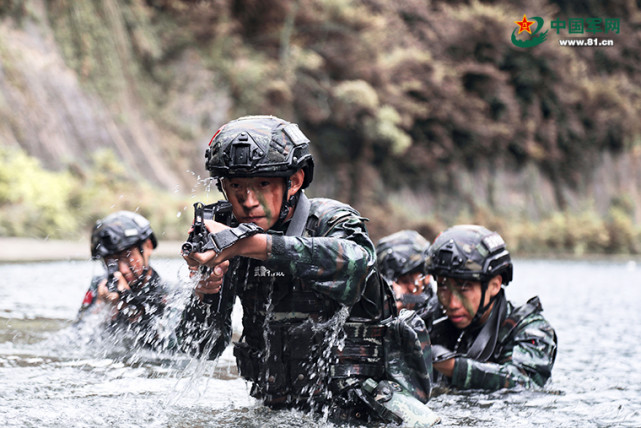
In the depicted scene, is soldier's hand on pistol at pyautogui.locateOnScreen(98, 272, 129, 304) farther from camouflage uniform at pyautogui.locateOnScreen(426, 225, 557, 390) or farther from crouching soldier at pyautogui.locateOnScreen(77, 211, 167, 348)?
camouflage uniform at pyautogui.locateOnScreen(426, 225, 557, 390)

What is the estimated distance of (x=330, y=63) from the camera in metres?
29.7

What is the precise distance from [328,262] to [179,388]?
2.27 metres

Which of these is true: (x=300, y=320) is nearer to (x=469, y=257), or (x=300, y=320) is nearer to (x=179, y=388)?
(x=179, y=388)

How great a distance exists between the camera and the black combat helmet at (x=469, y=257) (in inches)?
197

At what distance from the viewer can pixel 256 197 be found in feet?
10.7

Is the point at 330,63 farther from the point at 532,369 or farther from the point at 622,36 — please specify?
the point at 532,369

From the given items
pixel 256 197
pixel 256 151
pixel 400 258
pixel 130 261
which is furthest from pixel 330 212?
pixel 130 261

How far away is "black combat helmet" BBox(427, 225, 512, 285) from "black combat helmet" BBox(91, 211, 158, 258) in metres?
2.54

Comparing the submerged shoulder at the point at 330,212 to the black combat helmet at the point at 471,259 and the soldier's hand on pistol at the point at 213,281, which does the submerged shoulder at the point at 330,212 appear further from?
the black combat helmet at the point at 471,259

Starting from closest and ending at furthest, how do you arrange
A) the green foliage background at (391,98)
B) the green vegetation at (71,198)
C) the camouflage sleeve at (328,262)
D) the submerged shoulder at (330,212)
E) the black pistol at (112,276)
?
the camouflage sleeve at (328,262) → the submerged shoulder at (330,212) → the black pistol at (112,276) → the green vegetation at (71,198) → the green foliage background at (391,98)

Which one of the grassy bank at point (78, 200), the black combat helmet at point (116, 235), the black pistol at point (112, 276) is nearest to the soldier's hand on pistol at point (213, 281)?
the black pistol at point (112, 276)

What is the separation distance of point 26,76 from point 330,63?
13101 mm

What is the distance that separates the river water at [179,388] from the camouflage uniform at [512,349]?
0.12 m

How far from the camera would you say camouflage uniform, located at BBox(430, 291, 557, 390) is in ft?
15.7
